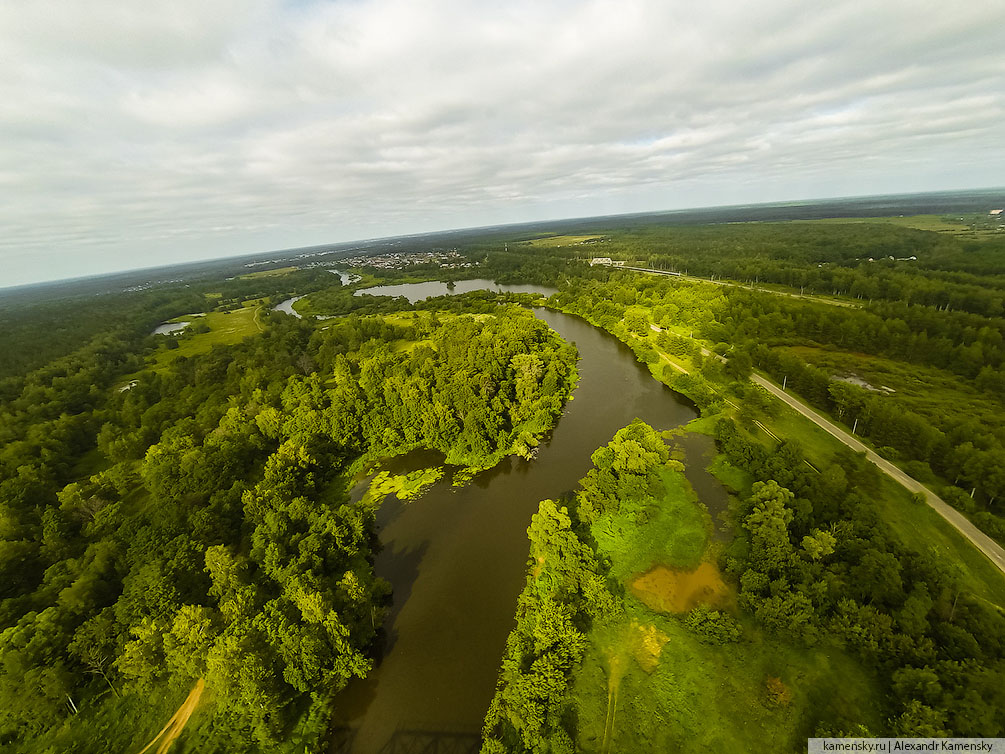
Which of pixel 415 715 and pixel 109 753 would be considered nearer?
pixel 109 753

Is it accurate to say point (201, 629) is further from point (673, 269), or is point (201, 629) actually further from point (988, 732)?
point (673, 269)

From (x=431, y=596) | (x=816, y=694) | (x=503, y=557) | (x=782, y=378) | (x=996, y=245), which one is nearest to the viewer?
(x=816, y=694)

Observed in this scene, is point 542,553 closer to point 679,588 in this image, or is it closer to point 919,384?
point 679,588

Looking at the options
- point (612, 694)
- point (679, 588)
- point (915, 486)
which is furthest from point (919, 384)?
point (612, 694)


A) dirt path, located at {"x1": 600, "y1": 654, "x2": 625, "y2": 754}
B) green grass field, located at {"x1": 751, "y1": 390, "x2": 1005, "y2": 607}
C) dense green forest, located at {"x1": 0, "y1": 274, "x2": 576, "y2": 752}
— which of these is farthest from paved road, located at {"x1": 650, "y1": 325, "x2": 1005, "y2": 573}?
dense green forest, located at {"x1": 0, "y1": 274, "x2": 576, "y2": 752}

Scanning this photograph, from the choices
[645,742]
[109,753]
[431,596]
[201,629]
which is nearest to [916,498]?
[645,742]

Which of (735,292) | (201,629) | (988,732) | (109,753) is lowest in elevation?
(109,753)
